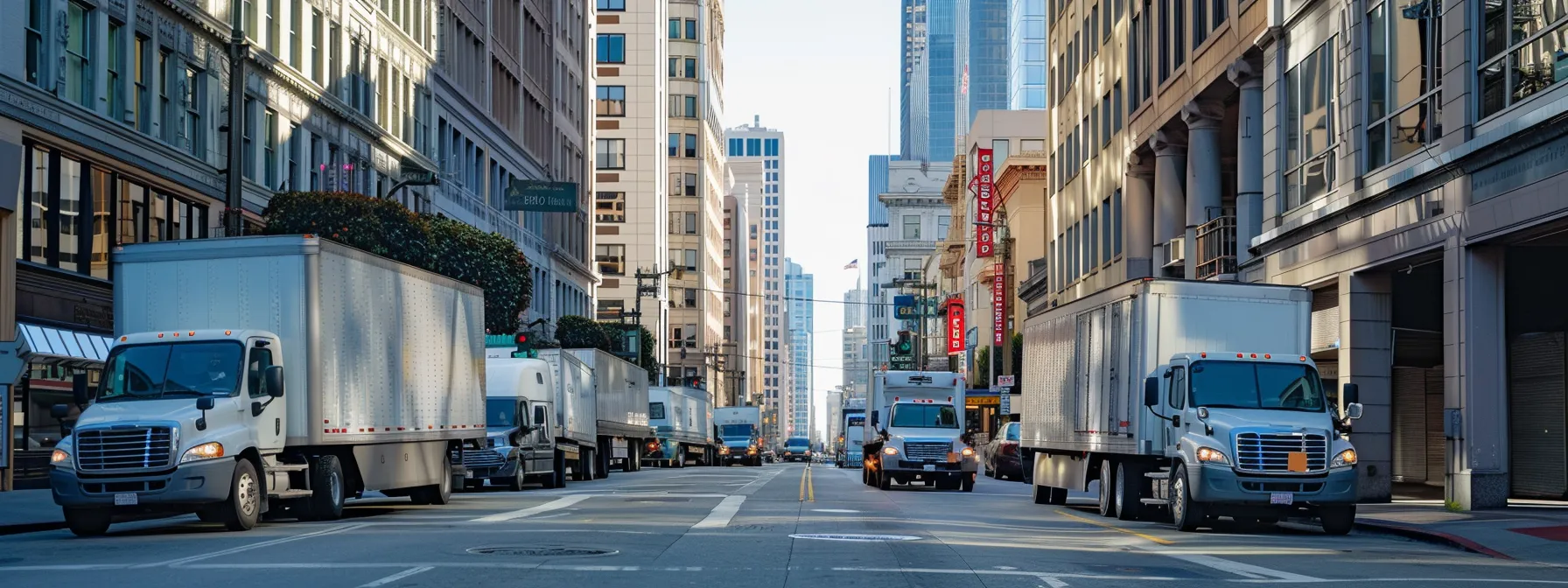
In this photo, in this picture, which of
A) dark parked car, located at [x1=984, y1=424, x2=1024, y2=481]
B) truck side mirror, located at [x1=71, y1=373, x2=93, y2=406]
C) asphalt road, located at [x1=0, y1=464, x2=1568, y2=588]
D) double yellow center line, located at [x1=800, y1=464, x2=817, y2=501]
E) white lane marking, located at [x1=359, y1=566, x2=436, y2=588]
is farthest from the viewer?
dark parked car, located at [x1=984, y1=424, x2=1024, y2=481]

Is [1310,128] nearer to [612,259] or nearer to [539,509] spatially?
[539,509]

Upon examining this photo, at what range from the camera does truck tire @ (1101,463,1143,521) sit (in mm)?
24812

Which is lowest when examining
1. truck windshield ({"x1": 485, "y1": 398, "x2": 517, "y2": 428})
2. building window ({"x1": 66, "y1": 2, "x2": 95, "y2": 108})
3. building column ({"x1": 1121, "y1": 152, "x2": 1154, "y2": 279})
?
truck windshield ({"x1": 485, "y1": 398, "x2": 517, "y2": 428})

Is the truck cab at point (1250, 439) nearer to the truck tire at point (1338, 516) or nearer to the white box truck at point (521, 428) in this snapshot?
the truck tire at point (1338, 516)

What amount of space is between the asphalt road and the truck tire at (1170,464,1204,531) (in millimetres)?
306

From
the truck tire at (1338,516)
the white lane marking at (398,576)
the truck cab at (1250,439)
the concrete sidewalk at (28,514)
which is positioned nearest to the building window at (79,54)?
the concrete sidewalk at (28,514)

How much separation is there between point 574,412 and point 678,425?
28779 mm

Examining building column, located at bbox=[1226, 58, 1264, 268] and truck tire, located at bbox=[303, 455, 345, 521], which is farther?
building column, located at bbox=[1226, 58, 1264, 268]

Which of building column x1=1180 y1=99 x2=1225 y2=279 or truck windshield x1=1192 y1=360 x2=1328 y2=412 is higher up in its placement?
building column x1=1180 y1=99 x2=1225 y2=279

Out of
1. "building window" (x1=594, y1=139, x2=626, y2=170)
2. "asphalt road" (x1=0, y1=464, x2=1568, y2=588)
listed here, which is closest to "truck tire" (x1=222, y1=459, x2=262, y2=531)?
"asphalt road" (x1=0, y1=464, x2=1568, y2=588)

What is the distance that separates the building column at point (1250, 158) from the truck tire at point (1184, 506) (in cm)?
1584

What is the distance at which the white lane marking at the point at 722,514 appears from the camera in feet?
69.7

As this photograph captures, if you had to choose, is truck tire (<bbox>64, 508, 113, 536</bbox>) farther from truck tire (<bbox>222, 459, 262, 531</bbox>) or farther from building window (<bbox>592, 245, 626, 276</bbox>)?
building window (<bbox>592, 245, 626, 276</bbox>)

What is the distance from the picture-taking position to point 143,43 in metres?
38.2
